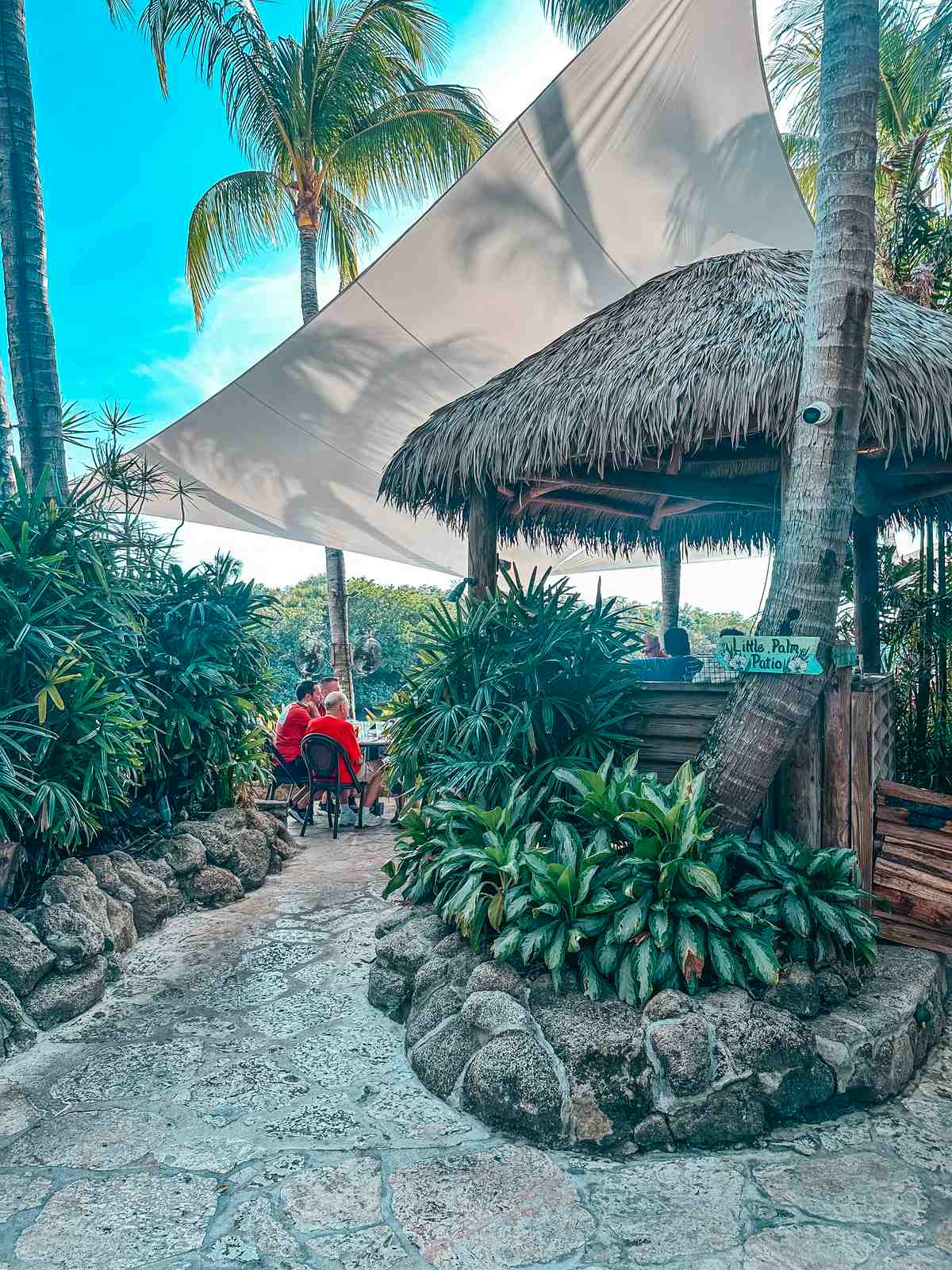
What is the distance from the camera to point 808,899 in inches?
106

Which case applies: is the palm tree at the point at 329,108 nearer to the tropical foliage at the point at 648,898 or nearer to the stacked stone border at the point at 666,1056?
the tropical foliage at the point at 648,898

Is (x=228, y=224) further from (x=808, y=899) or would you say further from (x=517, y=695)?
(x=808, y=899)

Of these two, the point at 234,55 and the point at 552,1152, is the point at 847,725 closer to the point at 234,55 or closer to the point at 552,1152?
the point at 552,1152

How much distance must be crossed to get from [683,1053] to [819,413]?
2.16 metres

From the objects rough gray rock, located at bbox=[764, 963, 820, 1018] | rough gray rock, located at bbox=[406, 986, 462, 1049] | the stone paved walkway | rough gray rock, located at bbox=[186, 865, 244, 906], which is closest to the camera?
the stone paved walkway

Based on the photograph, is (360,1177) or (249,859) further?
(249,859)

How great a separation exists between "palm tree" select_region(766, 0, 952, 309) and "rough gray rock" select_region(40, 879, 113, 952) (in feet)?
18.2

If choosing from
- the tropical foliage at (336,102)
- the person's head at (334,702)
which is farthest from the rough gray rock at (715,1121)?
the tropical foliage at (336,102)

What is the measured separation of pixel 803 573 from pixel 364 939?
8.74 ft

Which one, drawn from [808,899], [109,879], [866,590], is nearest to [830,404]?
[808,899]

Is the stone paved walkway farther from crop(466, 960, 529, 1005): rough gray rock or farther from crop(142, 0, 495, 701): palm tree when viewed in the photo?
crop(142, 0, 495, 701): palm tree

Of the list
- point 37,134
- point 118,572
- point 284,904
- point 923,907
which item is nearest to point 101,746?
point 118,572

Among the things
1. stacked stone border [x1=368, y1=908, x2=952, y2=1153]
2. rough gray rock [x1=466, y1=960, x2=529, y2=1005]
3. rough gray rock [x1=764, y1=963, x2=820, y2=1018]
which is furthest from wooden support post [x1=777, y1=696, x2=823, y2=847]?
rough gray rock [x1=466, y1=960, x2=529, y2=1005]

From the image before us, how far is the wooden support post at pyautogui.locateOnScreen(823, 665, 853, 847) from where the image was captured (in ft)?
9.94
